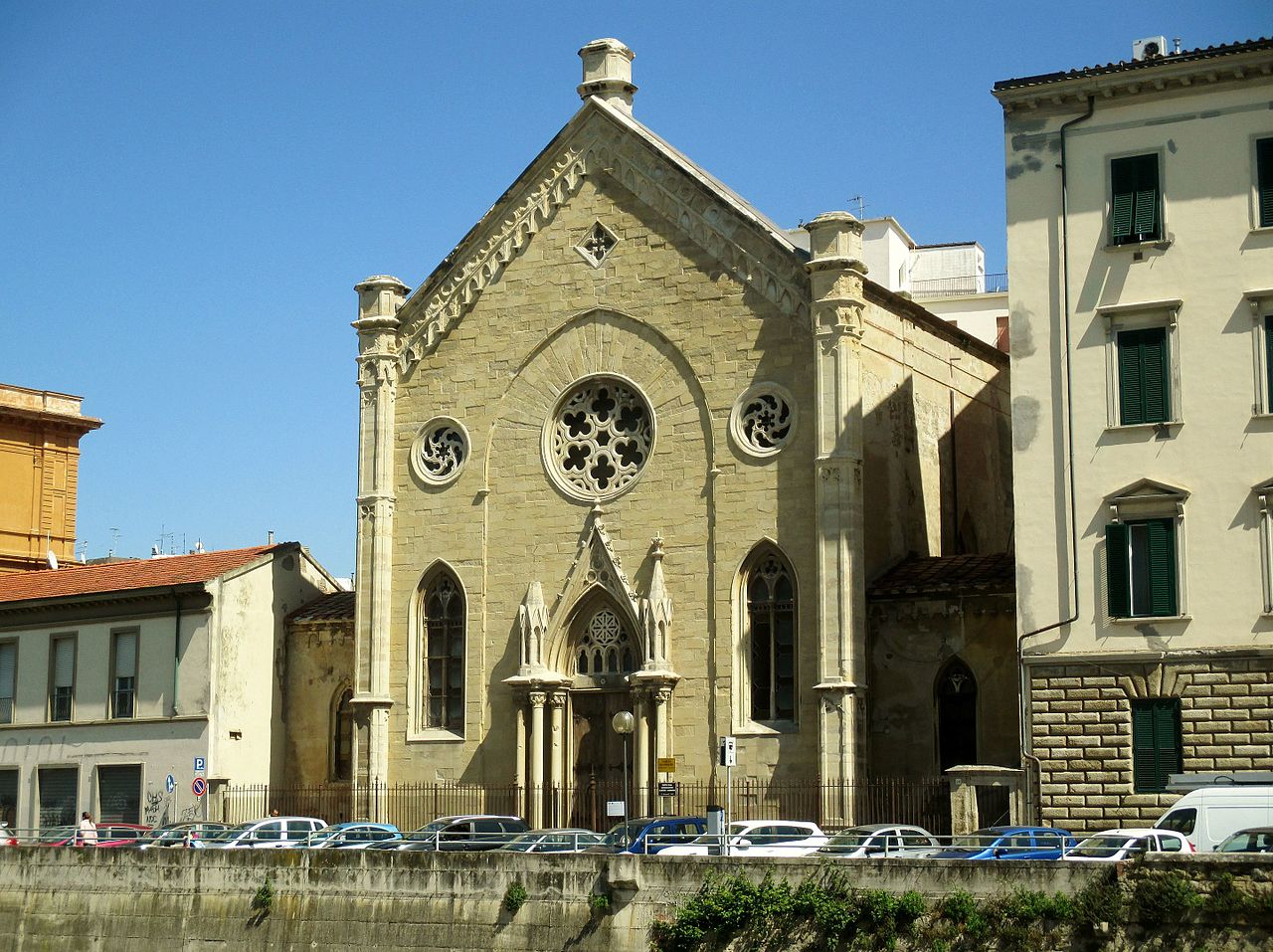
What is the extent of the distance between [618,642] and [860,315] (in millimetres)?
8723

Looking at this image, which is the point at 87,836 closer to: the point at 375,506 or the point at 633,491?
the point at 375,506

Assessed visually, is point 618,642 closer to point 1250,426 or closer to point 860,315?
point 860,315

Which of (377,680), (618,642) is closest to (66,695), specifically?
(377,680)

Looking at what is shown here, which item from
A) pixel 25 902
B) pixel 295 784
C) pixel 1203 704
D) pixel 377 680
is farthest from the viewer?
pixel 295 784

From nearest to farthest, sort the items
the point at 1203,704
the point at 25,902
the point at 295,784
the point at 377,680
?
the point at 1203,704, the point at 25,902, the point at 377,680, the point at 295,784

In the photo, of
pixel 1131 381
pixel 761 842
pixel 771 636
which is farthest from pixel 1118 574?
pixel 771 636

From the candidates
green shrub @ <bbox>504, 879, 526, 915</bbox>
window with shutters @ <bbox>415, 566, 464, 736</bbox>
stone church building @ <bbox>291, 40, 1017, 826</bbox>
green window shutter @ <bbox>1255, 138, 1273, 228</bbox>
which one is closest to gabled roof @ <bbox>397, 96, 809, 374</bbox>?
stone church building @ <bbox>291, 40, 1017, 826</bbox>

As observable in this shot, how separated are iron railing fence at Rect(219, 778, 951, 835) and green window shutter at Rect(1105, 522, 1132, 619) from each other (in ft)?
17.1

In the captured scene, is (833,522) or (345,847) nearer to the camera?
(345,847)

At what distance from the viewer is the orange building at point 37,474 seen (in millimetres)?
64188

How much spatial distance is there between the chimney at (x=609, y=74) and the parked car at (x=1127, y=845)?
22.1 metres

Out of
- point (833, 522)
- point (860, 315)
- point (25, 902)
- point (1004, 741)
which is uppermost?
point (860, 315)

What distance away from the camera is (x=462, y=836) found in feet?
115

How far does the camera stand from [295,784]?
45.8m
